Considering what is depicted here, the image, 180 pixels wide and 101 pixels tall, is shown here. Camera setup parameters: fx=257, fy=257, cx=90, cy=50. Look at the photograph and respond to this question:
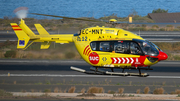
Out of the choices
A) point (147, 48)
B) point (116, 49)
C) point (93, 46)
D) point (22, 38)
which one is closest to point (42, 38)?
point (22, 38)

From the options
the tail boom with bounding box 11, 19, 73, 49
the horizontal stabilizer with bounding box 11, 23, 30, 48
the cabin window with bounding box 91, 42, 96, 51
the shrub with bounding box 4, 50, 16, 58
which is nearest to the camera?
the cabin window with bounding box 91, 42, 96, 51

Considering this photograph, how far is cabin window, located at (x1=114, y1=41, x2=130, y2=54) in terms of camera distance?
18.3 m

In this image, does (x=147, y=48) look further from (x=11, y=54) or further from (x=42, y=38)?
(x=11, y=54)

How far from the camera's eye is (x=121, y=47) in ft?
60.3

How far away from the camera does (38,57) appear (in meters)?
34.8

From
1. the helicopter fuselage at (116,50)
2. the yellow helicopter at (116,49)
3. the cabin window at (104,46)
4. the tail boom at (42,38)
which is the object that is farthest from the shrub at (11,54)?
the cabin window at (104,46)

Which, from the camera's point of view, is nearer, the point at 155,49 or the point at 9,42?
the point at 155,49

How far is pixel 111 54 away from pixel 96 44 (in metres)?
1.33

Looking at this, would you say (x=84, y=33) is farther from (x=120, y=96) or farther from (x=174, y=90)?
(x=174, y=90)

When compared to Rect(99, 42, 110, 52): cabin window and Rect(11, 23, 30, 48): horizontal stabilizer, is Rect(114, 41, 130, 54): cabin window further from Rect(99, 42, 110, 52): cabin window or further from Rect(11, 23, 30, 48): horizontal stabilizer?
Rect(11, 23, 30, 48): horizontal stabilizer

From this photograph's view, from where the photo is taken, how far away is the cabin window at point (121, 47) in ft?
59.9

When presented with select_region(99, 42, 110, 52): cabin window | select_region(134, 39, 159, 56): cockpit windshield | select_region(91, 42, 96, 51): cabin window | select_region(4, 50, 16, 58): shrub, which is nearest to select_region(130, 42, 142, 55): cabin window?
select_region(134, 39, 159, 56): cockpit windshield

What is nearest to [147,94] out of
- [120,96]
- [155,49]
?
[120,96]

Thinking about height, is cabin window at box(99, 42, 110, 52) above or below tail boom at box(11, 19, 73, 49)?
below
